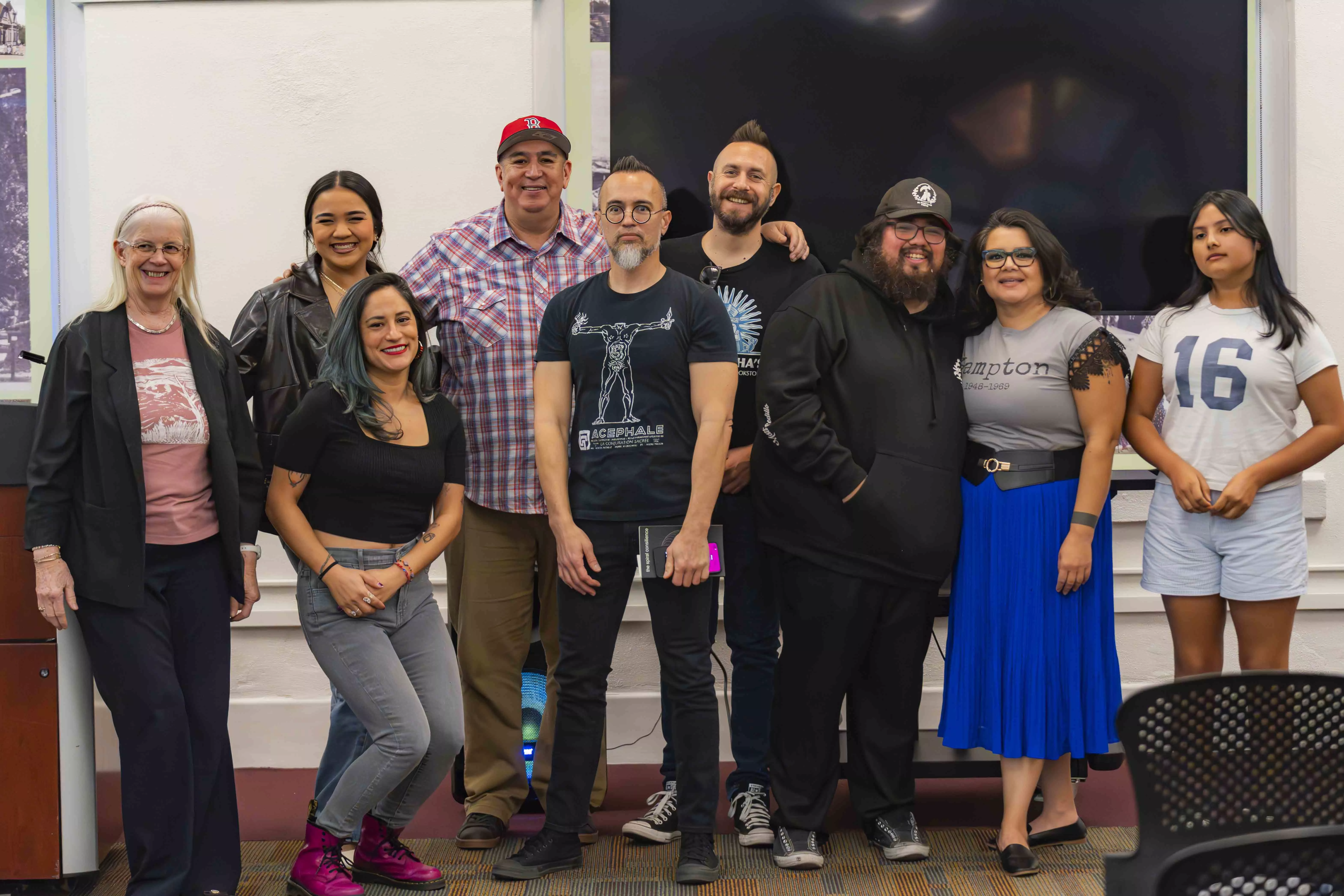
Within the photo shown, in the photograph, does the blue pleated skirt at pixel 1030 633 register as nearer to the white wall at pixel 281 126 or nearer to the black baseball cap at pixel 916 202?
the black baseball cap at pixel 916 202

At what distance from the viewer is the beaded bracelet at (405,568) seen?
262 cm

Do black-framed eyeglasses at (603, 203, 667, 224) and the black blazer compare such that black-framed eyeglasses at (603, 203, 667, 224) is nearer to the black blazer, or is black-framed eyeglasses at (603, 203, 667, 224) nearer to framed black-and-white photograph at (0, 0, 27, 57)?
the black blazer

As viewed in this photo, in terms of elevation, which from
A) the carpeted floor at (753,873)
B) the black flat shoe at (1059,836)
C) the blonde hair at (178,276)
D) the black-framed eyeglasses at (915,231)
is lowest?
the carpeted floor at (753,873)

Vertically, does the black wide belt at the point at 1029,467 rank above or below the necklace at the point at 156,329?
below

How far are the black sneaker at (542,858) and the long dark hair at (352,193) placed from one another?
153 cm

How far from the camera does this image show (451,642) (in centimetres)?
297

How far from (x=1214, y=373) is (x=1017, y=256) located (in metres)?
0.60

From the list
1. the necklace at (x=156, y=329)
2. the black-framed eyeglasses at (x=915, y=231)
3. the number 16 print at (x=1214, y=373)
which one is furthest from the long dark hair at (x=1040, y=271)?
the necklace at (x=156, y=329)

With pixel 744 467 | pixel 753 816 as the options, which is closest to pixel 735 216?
→ pixel 744 467

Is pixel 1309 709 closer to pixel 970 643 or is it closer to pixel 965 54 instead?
pixel 970 643

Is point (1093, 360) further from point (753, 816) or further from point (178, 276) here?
point (178, 276)

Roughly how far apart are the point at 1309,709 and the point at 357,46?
11.6 feet

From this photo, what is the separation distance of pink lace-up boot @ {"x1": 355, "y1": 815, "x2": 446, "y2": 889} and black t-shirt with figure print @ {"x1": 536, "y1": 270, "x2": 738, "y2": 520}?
0.94m

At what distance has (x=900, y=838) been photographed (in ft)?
9.57
